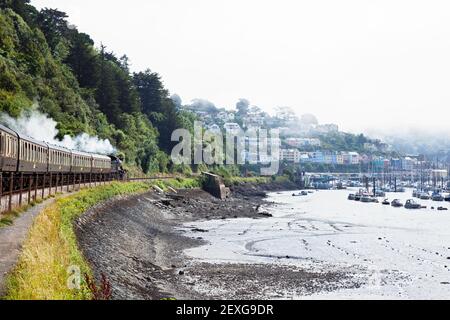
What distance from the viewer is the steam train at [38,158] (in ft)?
86.7

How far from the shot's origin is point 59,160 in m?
42.3

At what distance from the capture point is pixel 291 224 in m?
70.2

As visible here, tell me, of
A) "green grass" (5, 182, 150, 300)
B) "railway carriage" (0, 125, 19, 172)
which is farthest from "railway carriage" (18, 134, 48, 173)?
"green grass" (5, 182, 150, 300)

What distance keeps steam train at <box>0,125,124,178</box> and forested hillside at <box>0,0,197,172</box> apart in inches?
355

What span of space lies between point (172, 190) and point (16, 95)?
3548 centimetres

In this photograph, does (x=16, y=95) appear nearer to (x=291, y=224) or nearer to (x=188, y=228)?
(x=188, y=228)

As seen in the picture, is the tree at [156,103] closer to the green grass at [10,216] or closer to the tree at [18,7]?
the tree at [18,7]

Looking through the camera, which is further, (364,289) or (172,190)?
(172,190)

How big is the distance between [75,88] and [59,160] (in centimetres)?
5015

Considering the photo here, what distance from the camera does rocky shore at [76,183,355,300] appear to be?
81.0 feet

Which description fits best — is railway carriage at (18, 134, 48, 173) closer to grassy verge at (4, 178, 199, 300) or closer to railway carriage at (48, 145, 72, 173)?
railway carriage at (48, 145, 72, 173)

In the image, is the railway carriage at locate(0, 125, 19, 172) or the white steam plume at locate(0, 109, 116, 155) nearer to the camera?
the railway carriage at locate(0, 125, 19, 172)

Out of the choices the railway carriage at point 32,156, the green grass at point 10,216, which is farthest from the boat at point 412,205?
the green grass at point 10,216
